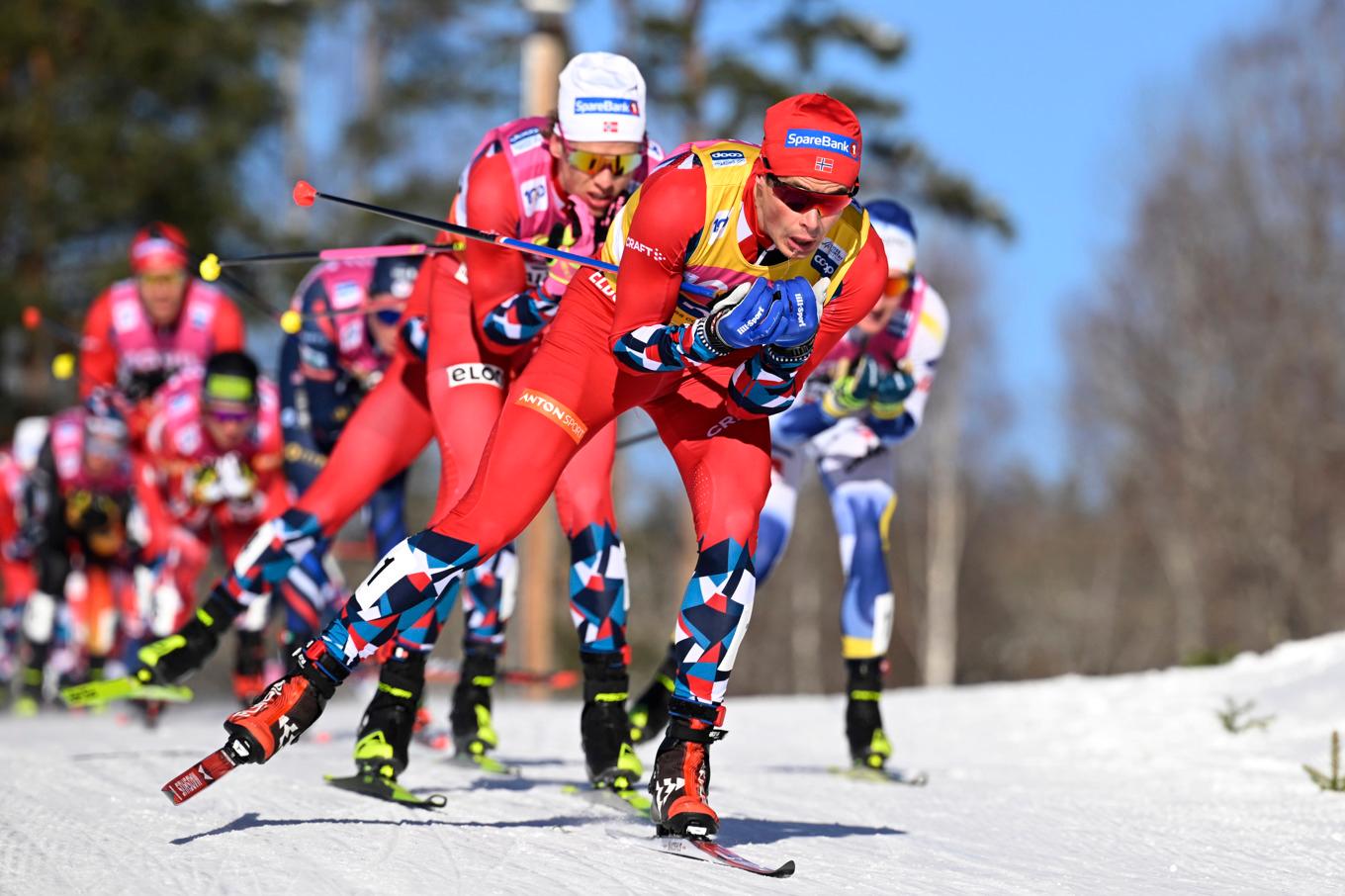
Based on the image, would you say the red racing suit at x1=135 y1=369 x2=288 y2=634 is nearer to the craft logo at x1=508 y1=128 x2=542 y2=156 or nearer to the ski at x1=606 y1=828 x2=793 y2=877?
the craft logo at x1=508 y1=128 x2=542 y2=156

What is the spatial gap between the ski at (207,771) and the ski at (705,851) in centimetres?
112

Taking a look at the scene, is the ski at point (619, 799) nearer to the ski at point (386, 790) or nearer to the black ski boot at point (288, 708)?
the ski at point (386, 790)

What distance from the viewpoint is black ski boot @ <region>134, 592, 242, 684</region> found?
24.7 ft

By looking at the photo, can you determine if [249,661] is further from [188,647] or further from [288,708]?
[288,708]

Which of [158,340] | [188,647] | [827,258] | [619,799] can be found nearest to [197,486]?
[158,340]

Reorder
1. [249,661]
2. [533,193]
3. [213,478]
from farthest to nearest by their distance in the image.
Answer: [213,478] → [249,661] → [533,193]

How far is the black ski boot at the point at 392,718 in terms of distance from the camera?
6.34 metres

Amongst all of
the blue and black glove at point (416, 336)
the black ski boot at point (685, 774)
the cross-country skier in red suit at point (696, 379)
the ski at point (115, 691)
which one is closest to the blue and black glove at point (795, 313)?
the cross-country skier in red suit at point (696, 379)

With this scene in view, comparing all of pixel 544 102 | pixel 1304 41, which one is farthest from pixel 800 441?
pixel 1304 41

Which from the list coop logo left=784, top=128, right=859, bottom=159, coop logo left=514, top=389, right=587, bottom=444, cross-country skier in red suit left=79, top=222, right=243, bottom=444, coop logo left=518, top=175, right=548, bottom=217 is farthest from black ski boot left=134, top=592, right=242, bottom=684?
cross-country skier in red suit left=79, top=222, right=243, bottom=444

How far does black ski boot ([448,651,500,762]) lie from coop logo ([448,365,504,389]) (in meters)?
1.60

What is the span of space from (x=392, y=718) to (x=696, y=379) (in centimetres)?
169

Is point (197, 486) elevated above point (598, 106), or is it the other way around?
point (598, 106)

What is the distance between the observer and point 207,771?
523cm
